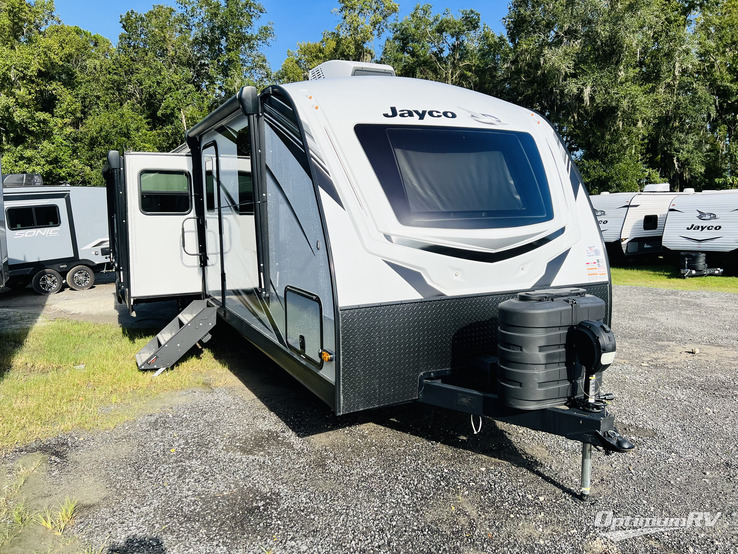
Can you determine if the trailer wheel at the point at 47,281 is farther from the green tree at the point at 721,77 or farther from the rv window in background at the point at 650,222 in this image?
the green tree at the point at 721,77

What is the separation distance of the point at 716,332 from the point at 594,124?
17.4 meters

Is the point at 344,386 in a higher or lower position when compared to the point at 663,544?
higher

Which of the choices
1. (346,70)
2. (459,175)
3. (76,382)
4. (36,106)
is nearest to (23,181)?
(36,106)

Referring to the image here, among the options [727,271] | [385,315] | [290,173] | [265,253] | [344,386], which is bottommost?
[727,271]

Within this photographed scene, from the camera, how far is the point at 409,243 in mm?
3453

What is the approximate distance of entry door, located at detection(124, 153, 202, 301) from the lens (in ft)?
22.7

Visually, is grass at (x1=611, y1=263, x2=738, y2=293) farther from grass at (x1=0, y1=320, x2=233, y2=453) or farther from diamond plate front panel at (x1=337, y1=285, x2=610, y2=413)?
grass at (x1=0, y1=320, x2=233, y2=453)

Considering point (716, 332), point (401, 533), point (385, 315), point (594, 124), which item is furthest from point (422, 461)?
point (594, 124)

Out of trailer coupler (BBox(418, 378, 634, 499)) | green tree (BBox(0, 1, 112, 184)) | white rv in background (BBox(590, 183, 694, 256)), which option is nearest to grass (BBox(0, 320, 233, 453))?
trailer coupler (BBox(418, 378, 634, 499))

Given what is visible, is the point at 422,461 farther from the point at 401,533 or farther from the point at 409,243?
the point at 409,243

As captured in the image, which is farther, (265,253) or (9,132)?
(9,132)

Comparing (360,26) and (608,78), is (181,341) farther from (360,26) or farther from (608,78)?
(360,26)

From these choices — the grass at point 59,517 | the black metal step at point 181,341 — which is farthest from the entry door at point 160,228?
the grass at point 59,517

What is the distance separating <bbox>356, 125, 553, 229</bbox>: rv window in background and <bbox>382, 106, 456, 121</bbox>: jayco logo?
0.09 metres
